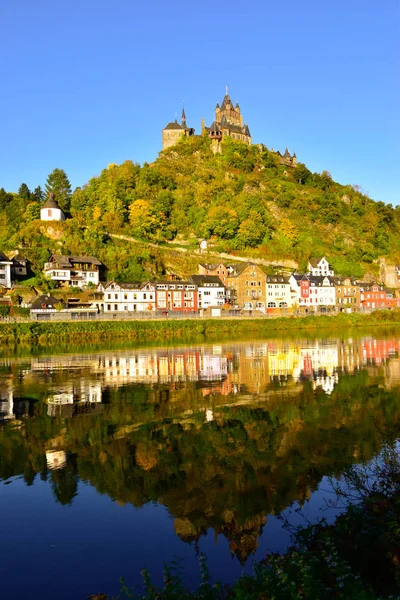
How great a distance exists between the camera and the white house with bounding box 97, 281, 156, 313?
241 ft

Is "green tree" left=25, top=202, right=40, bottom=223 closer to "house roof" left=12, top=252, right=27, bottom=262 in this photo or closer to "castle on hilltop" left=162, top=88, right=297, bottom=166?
"house roof" left=12, top=252, right=27, bottom=262

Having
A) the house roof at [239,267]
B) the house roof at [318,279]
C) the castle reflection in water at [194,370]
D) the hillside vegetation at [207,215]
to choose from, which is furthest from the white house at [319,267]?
the castle reflection in water at [194,370]

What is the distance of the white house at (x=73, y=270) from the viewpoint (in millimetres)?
74750

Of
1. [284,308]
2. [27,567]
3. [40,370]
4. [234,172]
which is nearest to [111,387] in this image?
[40,370]

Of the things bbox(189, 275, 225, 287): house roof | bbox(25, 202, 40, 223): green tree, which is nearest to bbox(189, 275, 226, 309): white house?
bbox(189, 275, 225, 287): house roof

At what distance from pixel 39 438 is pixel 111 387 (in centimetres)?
1039

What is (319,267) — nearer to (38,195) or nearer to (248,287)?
(248,287)

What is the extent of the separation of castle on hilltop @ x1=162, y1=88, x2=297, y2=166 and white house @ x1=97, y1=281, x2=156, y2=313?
51.5m

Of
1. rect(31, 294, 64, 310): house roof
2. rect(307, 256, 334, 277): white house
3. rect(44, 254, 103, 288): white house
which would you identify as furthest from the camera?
rect(307, 256, 334, 277): white house

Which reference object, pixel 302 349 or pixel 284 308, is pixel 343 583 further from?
pixel 284 308

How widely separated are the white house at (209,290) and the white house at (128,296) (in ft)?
23.6

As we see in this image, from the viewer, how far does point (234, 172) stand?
363 feet

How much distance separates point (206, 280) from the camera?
7912cm

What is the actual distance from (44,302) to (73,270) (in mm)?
12282
